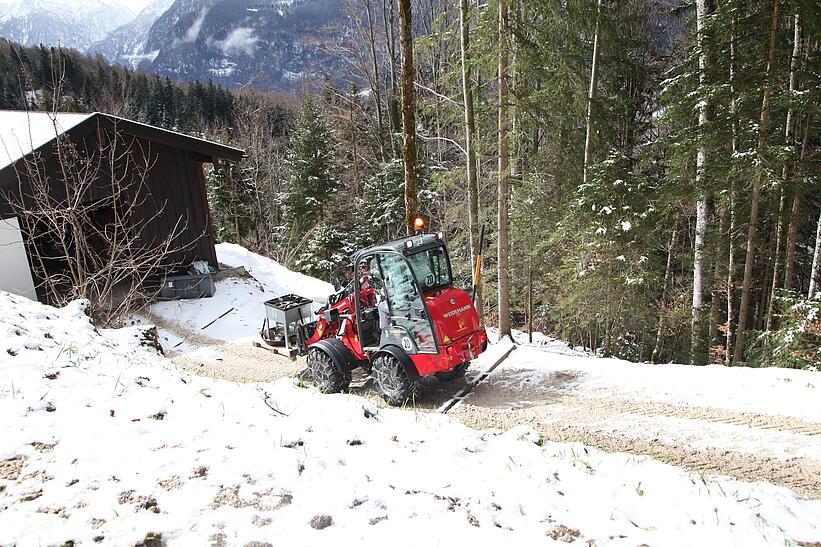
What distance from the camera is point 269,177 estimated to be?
3303 centimetres

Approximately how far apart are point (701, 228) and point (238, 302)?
40.8 ft

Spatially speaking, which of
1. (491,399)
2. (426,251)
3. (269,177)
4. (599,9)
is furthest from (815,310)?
(269,177)

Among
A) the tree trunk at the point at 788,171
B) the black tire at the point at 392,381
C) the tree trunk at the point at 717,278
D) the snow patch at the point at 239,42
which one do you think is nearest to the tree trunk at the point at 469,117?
the black tire at the point at 392,381

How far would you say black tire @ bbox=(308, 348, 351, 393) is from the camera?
7.96 metres

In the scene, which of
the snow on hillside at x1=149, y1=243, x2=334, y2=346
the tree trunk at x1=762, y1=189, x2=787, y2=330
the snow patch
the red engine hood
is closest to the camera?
the red engine hood

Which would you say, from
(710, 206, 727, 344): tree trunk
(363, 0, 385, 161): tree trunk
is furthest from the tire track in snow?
(363, 0, 385, 161): tree trunk

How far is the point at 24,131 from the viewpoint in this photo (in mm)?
11953

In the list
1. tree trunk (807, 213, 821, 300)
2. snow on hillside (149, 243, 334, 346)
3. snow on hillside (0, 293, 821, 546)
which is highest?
snow on hillside (0, 293, 821, 546)

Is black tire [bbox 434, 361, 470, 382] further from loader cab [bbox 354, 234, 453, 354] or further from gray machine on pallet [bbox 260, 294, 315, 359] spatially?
gray machine on pallet [bbox 260, 294, 315, 359]

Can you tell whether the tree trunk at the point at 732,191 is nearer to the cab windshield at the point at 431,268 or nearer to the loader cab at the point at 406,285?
the cab windshield at the point at 431,268

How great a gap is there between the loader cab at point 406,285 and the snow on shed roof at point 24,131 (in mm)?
7588

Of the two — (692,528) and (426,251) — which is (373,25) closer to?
(426,251)

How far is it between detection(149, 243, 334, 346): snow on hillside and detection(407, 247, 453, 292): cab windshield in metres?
6.02

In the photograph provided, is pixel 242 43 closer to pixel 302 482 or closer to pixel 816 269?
pixel 816 269
